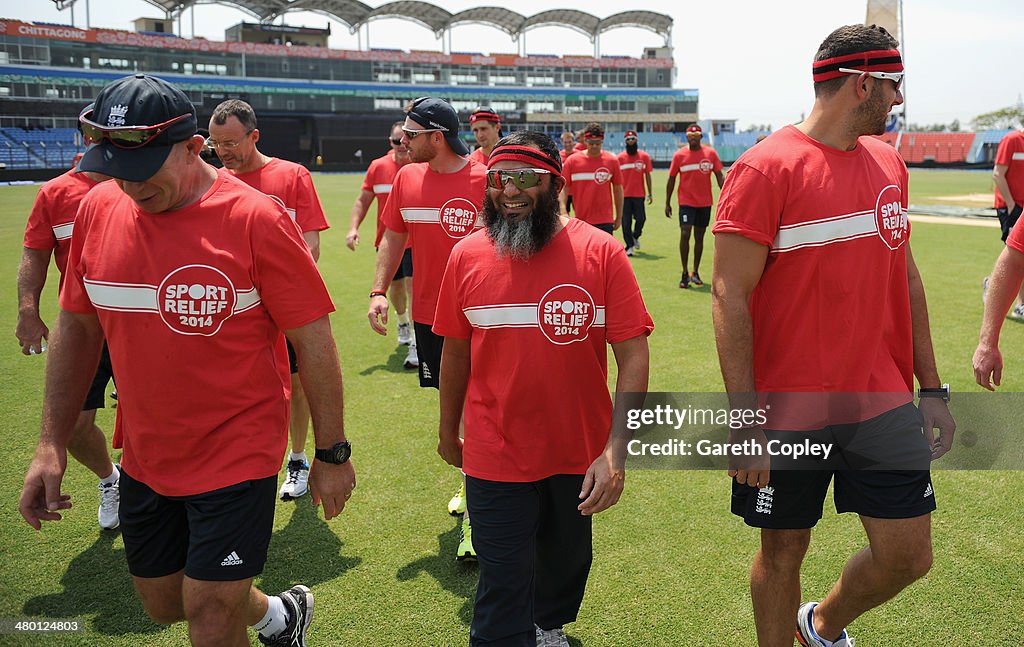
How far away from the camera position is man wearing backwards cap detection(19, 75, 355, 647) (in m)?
2.59

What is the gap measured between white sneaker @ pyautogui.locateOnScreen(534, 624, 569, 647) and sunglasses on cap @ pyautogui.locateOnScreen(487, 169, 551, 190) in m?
1.86

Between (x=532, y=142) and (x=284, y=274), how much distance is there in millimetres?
1131

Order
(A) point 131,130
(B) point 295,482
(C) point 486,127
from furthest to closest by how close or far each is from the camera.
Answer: (C) point 486,127 < (B) point 295,482 < (A) point 131,130

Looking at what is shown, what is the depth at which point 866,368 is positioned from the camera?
2.94 metres

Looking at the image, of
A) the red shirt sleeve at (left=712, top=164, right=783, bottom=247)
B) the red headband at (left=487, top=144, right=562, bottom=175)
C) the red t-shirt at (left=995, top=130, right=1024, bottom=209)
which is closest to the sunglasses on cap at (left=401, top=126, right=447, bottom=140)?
the red headband at (left=487, top=144, right=562, bottom=175)

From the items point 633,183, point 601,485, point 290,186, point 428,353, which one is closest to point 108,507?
point 428,353

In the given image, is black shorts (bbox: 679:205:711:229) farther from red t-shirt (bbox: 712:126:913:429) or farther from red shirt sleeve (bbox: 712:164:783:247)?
red shirt sleeve (bbox: 712:164:783:247)

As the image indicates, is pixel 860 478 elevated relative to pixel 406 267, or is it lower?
lower

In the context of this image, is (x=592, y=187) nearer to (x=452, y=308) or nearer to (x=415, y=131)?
(x=415, y=131)

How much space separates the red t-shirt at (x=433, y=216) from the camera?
5.02m

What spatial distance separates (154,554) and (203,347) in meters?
0.79

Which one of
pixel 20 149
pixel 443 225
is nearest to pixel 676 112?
pixel 20 149

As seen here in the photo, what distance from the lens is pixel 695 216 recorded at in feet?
40.5

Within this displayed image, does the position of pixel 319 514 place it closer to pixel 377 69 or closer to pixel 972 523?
pixel 972 523
